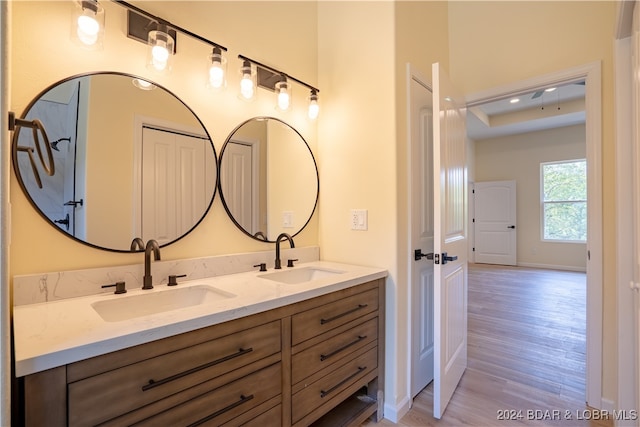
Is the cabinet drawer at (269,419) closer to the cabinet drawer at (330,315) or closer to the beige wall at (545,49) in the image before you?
the cabinet drawer at (330,315)

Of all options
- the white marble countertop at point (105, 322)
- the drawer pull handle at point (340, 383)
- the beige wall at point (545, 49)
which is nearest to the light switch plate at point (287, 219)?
the white marble countertop at point (105, 322)

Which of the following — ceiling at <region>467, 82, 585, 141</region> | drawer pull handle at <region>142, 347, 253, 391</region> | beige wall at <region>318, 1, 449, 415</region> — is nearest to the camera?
drawer pull handle at <region>142, 347, 253, 391</region>

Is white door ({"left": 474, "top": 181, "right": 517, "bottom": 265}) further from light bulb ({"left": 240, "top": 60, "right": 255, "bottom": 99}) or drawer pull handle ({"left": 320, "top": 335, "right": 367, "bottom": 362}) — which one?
light bulb ({"left": 240, "top": 60, "right": 255, "bottom": 99})

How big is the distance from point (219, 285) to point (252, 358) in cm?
43

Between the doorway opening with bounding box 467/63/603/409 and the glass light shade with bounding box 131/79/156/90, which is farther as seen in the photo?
the doorway opening with bounding box 467/63/603/409

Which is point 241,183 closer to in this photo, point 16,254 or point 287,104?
point 287,104

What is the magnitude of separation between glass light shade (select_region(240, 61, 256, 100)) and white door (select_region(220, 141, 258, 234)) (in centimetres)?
29

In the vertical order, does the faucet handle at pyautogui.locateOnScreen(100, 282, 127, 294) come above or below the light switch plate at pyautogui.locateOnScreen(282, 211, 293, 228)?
below

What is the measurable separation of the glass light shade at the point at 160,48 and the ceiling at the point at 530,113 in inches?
197

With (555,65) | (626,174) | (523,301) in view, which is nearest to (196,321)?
(626,174)

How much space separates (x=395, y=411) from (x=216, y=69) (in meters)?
2.19

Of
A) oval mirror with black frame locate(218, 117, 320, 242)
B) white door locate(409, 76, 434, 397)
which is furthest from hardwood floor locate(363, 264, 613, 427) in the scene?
oval mirror with black frame locate(218, 117, 320, 242)

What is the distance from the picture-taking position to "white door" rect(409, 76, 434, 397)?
6.47ft

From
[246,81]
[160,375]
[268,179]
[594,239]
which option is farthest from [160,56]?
[594,239]
